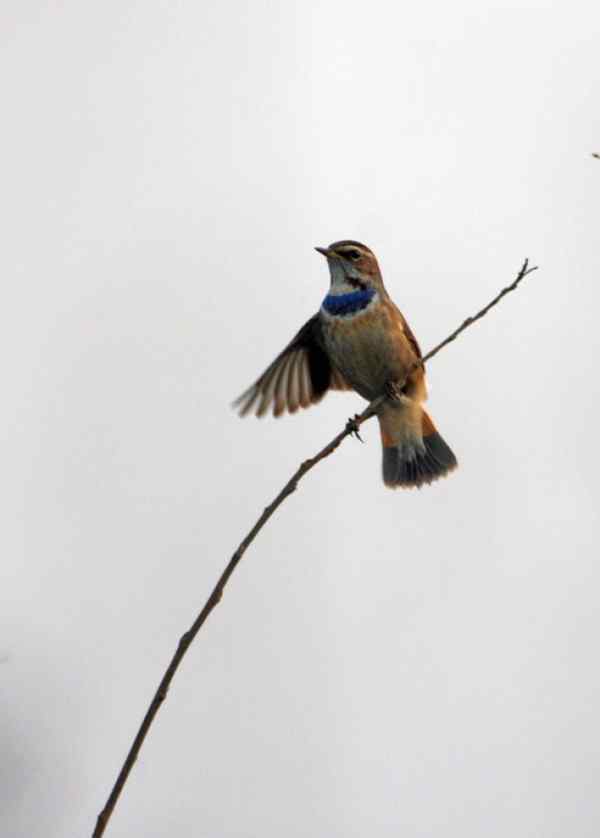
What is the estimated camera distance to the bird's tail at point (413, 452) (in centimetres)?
720

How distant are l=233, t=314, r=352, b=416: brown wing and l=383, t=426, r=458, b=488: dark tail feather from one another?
60 centimetres

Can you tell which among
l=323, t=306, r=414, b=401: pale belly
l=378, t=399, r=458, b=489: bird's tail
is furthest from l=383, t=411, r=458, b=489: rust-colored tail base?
l=323, t=306, r=414, b=401: pale belly

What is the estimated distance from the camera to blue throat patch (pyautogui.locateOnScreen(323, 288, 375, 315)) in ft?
22.2

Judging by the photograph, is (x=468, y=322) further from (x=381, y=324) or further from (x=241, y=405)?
(x=241, y=405)

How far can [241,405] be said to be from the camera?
7086 mm

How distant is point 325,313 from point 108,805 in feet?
16.1

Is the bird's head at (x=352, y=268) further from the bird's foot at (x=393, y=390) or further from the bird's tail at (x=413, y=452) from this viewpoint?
the bird's tail at (x=413, y=452)

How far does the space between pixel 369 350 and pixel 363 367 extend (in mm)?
93

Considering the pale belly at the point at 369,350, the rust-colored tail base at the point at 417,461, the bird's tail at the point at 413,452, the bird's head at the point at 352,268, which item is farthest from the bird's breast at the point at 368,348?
the rust-colored tail base at the point at 417,461

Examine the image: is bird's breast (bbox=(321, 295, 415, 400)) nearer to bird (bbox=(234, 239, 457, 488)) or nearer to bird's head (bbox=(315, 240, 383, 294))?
bird (bbox=(234, 239, 457, 488))

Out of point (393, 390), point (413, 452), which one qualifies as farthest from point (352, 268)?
point (413, 452)

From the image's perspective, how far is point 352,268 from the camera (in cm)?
693

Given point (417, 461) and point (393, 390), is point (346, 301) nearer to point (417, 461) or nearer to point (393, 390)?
point (393, 390)

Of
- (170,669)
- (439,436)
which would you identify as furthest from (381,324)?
(170,669)
